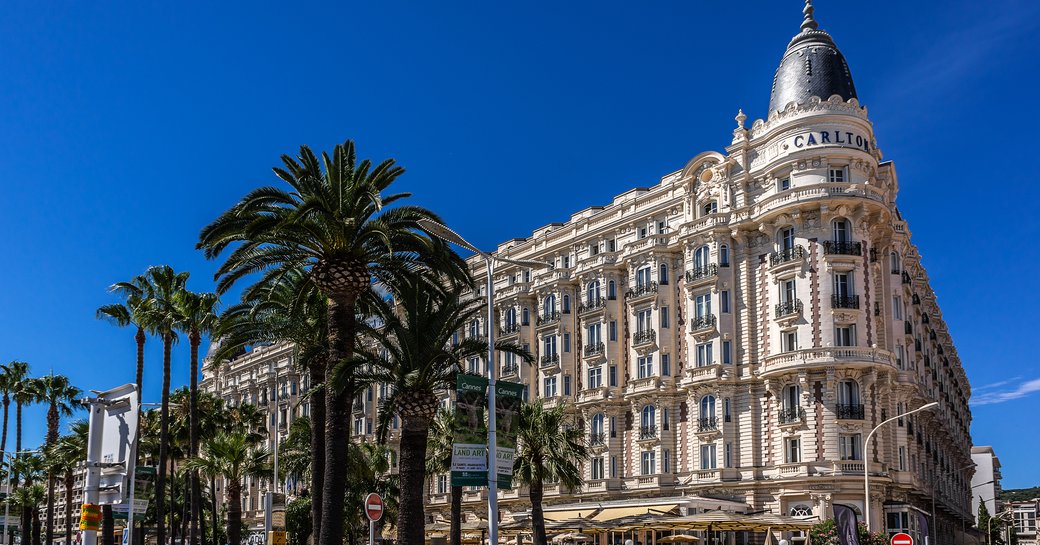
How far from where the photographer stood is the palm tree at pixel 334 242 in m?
30.9

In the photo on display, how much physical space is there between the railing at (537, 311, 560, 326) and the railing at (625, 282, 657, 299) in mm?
7822

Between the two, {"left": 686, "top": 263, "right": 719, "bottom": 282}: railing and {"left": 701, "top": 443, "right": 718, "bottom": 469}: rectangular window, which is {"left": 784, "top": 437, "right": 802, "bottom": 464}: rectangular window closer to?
{"left": 701, "top": 443, "right": 718, "bottom": 469}: rectangular window

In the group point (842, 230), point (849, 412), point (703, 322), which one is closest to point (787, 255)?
point (842, 230)

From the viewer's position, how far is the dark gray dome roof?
2365 inches

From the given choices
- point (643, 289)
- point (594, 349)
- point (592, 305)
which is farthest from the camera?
point (592, 305)

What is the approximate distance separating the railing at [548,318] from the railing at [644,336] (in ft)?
28.2

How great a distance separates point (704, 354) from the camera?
62531 mm

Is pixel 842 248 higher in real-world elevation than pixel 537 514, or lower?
higher

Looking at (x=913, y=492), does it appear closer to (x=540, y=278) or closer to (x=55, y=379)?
(x=540, y=278)

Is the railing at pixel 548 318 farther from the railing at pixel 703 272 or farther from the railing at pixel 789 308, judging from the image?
the railing at pixel 789 308

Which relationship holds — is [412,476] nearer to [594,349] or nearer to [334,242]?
[334,242]

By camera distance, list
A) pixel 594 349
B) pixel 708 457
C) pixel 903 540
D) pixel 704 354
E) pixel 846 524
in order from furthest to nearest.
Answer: pixel 594 349 → pixel 704 354 → pixel 708 457 → pixel 903 540 → pixel 846 524

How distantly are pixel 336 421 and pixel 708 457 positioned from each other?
3515 centimetres

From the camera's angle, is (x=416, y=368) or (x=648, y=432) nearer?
(x=416, y=368)
